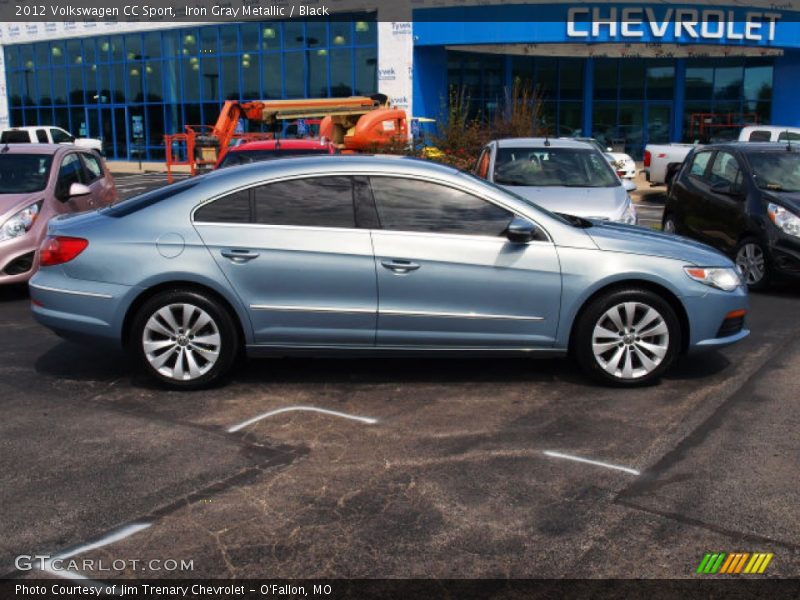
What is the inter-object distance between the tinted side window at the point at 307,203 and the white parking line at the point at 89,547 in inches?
96.9

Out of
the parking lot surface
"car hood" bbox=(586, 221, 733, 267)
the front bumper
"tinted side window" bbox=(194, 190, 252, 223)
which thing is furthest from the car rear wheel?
"tinted side window" bbox=(194, 190, 252, 223)

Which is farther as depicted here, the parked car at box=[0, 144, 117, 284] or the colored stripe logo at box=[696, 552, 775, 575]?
the parked car at box=[0, 144, 117, 284]

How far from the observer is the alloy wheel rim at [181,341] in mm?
5500

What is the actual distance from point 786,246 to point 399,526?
6.67m

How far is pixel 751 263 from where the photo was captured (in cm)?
916

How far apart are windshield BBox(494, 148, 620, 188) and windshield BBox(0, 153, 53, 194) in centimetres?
535

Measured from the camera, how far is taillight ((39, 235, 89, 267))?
221 inches

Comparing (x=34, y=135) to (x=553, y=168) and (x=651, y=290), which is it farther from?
(x=651, y=290)

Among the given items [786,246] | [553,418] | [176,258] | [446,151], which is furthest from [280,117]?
[553,418]

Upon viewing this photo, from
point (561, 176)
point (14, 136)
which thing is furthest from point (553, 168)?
point (14, 136)

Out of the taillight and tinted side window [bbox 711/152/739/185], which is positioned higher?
tinted side window [bbox 711/152/739/185]

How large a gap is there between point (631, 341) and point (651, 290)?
38cm

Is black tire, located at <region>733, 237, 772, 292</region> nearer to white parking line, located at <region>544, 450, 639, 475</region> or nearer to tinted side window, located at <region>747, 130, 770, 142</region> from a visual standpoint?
white parking line, located at <region>544, 450, 639, 475</region>

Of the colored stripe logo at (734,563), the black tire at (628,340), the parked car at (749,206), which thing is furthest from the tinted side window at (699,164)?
the colored stripe logo at (734,563)
